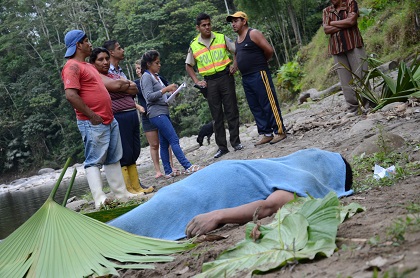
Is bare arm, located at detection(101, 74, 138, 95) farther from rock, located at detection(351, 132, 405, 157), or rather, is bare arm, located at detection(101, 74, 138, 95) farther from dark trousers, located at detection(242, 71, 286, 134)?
rock, located at detection(351, 132, 405, 157)

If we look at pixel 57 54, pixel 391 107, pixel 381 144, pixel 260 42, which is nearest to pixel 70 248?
pixel 381 144

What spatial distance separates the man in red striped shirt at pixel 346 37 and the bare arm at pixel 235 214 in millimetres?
4459

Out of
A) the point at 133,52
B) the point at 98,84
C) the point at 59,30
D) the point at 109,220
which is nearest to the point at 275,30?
the point at 133,52

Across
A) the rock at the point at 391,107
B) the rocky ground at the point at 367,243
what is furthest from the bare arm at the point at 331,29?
the rocky ground at the point at 367,243

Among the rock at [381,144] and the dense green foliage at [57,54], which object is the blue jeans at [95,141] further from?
A: the dense green foliage at [57,54]

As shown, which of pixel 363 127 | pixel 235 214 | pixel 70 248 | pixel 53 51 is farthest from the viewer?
pixel 53 51

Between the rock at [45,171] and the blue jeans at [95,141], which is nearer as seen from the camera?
the blue jeans at [95,141]

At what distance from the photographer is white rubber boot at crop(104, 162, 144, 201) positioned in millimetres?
5832

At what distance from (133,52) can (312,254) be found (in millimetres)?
36105

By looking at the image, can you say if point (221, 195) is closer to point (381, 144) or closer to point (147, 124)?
point (381, 144)

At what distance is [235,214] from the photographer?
291 centimetres

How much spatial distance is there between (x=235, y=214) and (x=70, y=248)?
0.83 m

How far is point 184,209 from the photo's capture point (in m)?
3.05

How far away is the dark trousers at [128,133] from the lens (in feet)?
21.5
